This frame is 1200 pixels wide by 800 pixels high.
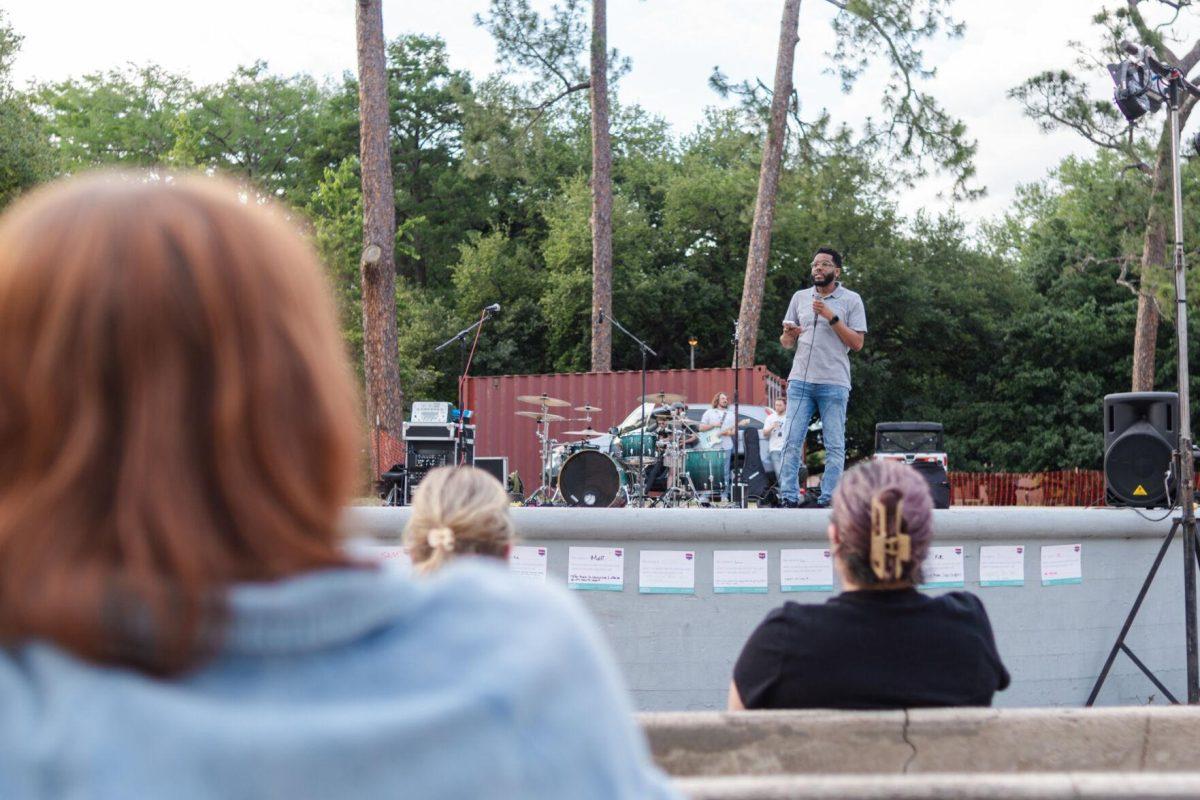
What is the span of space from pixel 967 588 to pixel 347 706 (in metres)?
6.25

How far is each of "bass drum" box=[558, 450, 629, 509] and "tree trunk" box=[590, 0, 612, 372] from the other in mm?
10429

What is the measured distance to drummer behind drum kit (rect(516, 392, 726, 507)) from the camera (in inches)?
493

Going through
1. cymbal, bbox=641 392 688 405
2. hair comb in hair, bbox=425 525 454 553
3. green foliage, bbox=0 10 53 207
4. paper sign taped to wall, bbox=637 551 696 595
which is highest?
green foliage, bbox=0 10 53 207

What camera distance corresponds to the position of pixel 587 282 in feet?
113

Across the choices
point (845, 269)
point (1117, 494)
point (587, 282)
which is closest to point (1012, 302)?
point (845, 269)

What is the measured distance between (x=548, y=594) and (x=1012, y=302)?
122 ft

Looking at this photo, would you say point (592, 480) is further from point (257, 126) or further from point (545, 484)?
point (257, 126)

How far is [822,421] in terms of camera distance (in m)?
8.52

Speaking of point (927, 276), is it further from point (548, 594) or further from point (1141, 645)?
point (548, 594)

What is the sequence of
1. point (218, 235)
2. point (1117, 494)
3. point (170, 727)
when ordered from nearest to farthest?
1. point (170, 727)
2. point (218, 235)
3. point (1117, 494)

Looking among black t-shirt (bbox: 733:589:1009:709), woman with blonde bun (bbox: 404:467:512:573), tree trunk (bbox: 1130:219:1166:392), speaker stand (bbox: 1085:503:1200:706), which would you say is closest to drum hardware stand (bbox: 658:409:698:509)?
speaker stand (bbox: 1085:503:1200:706)

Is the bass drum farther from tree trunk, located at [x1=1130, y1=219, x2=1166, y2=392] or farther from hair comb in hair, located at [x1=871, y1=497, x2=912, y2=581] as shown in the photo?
tree trunk, located at [x1=1130, y1=219, x2=1166, y2=392]

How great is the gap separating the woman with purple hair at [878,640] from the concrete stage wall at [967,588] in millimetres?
3496

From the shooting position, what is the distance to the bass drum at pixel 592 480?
40.9ft
